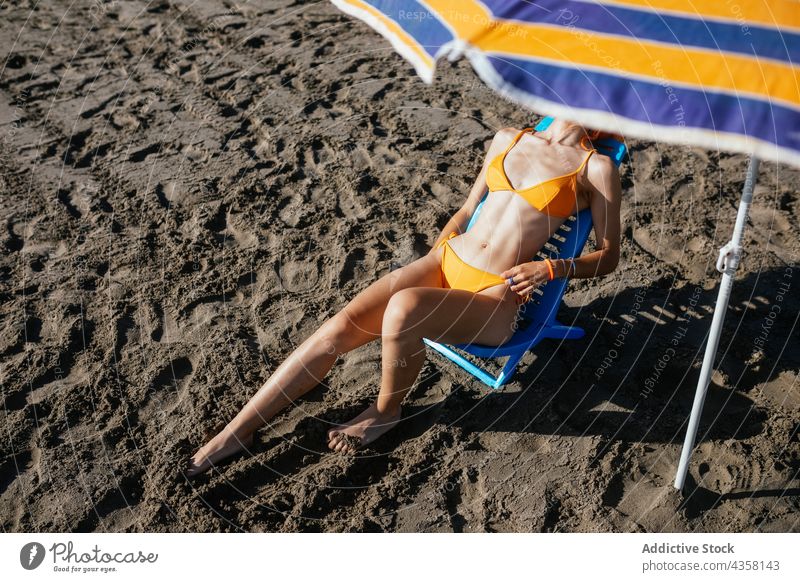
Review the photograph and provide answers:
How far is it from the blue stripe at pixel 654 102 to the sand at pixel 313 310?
1515 millimetres

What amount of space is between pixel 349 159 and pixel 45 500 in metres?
2.73

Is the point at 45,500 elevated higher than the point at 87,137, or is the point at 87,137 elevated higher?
the point at 87,137

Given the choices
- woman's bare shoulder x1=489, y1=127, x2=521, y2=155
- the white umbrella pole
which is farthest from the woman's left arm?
the white umbrella pole

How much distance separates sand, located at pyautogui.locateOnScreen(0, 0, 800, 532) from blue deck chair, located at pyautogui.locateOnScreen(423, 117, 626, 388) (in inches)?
8.6

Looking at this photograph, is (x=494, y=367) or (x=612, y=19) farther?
(x=494, y=367)

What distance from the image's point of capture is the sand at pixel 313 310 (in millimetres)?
3369

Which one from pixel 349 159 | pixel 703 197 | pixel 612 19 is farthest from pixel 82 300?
pixel 703 197

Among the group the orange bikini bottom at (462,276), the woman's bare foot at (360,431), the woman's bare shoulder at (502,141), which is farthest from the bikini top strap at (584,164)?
the woman's bare foot at (360,431)

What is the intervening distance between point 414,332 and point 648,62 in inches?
53.3

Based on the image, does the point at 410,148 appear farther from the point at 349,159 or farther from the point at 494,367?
the point at 494,367

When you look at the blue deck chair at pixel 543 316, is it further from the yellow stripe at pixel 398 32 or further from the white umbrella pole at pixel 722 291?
the yellow stripe at pixel 398 32

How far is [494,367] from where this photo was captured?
12.9ft

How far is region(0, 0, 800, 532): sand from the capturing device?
3.37 meters
